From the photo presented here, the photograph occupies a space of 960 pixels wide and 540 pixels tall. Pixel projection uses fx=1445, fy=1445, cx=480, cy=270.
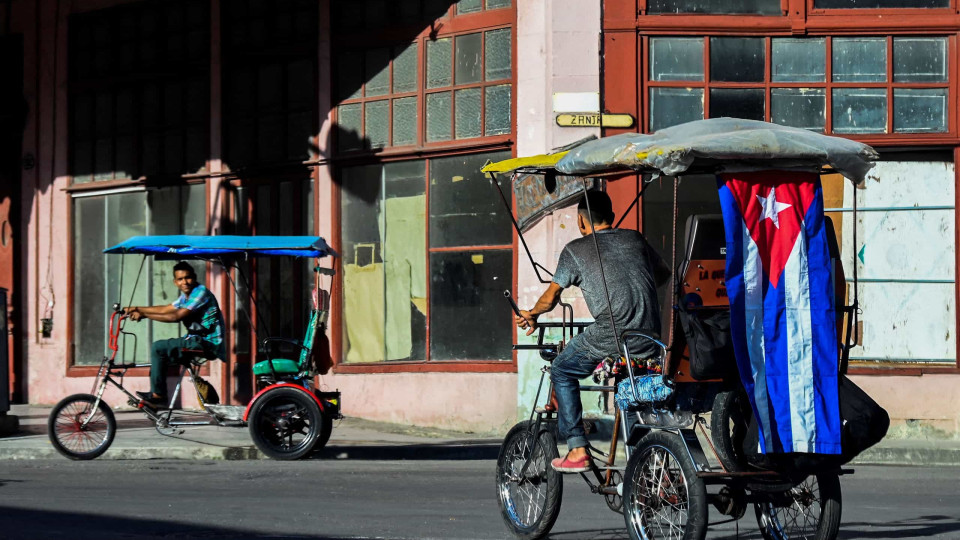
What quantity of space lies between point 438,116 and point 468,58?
752 mm

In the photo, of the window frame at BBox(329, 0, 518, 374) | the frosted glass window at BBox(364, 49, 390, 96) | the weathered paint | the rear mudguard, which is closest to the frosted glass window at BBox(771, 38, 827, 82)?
the window frame at BBox(329, 0, 518, 374)

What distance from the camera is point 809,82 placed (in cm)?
1528

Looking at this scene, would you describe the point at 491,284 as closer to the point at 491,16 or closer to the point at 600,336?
the point at 491,16

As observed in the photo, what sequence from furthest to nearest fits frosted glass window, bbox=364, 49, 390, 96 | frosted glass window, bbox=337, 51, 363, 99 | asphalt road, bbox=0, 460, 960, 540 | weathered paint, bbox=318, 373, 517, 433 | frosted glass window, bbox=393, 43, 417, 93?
frosted glass window, bbox=337, 51, 363, 99 < frosted glass window, bbox=364, 49, 390, 96 < frosted glass window, bbox=393, 43, 417, 93 < weathered paint, bbox=318, 373, 517, 433 < asphalt road, bbox=0, 460, 960, 540

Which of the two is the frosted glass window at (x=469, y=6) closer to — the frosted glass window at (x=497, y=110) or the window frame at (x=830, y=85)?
the frosted glass window at (x=497, y=110)

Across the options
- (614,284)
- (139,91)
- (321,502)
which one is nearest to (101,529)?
(321,502)

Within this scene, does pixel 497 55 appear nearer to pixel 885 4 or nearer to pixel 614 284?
pixel 885 4

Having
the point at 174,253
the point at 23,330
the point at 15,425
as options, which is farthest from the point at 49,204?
the point at 174,253

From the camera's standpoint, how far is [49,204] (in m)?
20.3

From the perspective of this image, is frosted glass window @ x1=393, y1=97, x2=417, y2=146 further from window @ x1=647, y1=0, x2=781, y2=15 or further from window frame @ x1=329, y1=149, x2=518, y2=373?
window @ x1=647, y1=0, x2=781, y2=15

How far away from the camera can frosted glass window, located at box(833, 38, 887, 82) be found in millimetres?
15242

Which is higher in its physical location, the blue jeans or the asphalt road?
the blue jeans

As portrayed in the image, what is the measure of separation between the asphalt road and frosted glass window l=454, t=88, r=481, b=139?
14.5 feet

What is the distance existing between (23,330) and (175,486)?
10.7m
